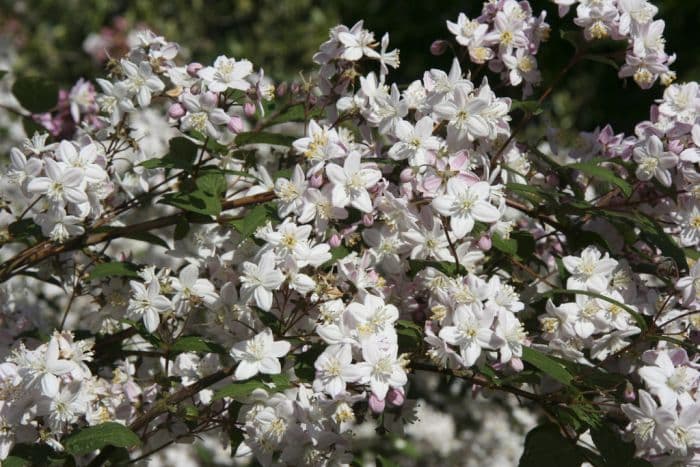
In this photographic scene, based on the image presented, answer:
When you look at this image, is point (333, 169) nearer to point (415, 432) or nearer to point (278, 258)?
point (278, 258)

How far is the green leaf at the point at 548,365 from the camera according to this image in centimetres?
98

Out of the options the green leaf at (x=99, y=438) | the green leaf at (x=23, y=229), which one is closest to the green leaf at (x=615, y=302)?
the green leaf at (x=99, y=438)

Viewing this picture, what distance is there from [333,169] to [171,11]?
401 cm

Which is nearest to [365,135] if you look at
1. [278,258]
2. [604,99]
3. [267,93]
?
[267,93]

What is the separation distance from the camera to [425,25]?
483 centimetres

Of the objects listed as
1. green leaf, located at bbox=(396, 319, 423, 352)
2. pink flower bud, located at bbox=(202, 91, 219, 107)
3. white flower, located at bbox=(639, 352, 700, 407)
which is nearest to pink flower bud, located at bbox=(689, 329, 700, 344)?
white flower, located at bbox=(639, 352, 700, 407)

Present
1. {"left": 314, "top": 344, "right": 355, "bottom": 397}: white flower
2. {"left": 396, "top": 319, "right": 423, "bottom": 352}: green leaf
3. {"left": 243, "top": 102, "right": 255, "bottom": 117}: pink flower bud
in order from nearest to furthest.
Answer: {"left": 314, "top": 344, "right": 355, "bottom": 397}: white flower, {"left": 396, "top": 319, "right": 423, "bottom": 352}: green leaf, {"left": 243, "top": 102, "right": 255, "bottom": 117}: pink flower bud

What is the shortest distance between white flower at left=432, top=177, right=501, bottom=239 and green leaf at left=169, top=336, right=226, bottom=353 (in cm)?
33

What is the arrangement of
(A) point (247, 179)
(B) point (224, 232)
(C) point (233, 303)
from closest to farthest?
1. (C) point (233, 303)
2. (B) point (224, 232)
3. (A) point (247, 179)

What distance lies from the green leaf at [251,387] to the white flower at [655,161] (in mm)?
548

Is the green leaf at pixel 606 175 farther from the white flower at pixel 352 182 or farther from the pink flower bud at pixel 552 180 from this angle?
the white flower at pixel 352 182

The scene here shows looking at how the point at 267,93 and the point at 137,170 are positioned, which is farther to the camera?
the point at 137,170

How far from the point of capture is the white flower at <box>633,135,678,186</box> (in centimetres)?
114

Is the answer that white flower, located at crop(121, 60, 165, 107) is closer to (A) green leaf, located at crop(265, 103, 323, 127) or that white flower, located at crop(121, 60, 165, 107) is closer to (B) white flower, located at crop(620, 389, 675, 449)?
(A) green leaf, located at crop(265, 103, 323, 127)
